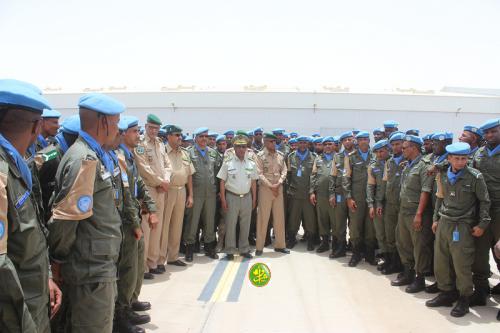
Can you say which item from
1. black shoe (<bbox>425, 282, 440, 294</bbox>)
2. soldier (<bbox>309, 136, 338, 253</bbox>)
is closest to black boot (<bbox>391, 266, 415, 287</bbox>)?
black shoe (<bbox>425, 282, 440, 294</bbox>)

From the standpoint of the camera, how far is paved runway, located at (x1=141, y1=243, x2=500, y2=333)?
435 cm

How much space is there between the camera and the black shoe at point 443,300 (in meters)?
4.98

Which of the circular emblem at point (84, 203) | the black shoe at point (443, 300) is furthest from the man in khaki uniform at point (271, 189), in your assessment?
the circular emblem at point (84, 203)

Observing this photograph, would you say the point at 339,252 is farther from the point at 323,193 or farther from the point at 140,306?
the point at 140,306

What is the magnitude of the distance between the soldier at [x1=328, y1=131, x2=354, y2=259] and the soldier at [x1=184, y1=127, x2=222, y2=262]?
2.24 meters

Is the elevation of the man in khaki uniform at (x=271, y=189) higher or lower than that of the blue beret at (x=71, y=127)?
lower

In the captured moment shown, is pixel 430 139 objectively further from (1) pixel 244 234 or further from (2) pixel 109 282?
(2) pixel 109 282

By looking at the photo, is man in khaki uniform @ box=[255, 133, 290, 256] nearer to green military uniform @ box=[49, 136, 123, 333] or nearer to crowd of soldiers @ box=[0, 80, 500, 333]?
crowd of soldiers @ box=[0, 80, 500, 333]

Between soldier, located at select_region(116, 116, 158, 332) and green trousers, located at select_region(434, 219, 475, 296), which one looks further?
green trousers, located at select_region(434, 219, 475, 296)

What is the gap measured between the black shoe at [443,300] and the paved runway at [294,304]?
0.27 ft

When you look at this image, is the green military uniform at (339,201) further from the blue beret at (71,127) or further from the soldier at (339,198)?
the blue beret at (71,127)

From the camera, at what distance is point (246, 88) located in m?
27.7

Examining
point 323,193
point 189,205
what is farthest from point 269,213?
point 189,205

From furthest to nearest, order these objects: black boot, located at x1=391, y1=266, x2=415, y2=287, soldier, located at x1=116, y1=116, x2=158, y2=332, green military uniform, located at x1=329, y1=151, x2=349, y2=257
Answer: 1. green military uniform, located at x1=329, y1=151, x2=349, y2=257
2. black boot, located at x1=391, y1=266, x2=415, y2=287
3. soldier, located at x1=116, y1=116, x2=158, y2=332
